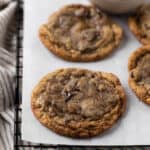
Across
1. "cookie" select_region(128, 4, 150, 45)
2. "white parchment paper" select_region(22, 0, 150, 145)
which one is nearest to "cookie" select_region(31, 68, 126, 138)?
"white parchment paper" select_region(22, 0, 150, 145)

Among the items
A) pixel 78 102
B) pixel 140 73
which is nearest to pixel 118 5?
pixel 140 73

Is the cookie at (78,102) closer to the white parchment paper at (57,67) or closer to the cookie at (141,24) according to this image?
the white parchment paper at (57,67)

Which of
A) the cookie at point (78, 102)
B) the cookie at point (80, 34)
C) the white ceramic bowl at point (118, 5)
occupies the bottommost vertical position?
the cookie at point (78, 102)

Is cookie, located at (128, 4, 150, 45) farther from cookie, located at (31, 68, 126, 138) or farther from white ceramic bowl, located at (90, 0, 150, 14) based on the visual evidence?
cookie, located at (31, 68, 126, 138)

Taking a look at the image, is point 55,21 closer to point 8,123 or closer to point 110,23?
point 110,23

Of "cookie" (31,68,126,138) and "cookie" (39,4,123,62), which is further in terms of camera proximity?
"cookie" (39,4,123,62)

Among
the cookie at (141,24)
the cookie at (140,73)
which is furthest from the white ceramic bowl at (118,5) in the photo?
the cookie at (140,73)
